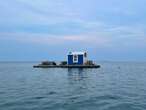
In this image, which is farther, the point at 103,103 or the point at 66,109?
the point at 103,103

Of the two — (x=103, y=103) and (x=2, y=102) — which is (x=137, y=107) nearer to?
(x=103, y=103)

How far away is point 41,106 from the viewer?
17.3 meters

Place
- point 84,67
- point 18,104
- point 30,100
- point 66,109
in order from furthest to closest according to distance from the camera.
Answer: point 84,67, point 30,100, point 18,104, point 66,109

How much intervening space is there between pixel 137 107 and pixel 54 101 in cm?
607

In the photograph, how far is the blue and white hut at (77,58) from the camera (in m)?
74.2

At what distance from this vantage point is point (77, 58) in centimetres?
7544

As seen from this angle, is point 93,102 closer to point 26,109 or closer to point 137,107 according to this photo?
point 137,107

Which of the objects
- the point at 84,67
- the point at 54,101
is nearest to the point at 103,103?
the point at 54,101

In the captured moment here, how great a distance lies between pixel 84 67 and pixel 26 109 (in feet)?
191

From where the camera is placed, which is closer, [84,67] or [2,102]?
[2,102]

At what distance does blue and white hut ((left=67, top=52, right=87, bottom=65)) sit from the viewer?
74188 millimetres

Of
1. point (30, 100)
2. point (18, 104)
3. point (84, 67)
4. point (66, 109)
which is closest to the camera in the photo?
point (66, 109)

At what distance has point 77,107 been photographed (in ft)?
55.9

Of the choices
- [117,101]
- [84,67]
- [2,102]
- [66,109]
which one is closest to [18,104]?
[2,102]
